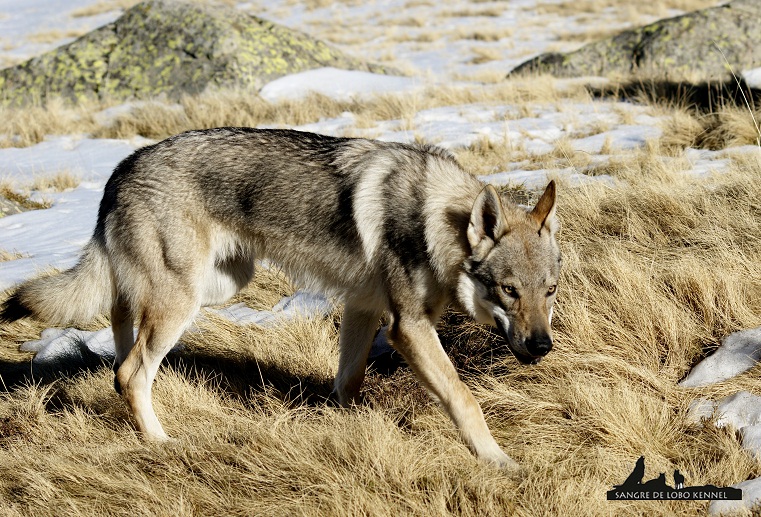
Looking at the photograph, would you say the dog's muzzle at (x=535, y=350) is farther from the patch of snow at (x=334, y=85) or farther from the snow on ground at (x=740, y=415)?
the patch of snow at (x=334, y=85)

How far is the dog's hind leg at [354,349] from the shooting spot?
4445mm

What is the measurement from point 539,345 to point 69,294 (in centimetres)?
280

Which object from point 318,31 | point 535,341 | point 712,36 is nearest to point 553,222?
point 535,341

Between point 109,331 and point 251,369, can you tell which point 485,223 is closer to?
point 251,369

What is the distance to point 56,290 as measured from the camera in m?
4.53

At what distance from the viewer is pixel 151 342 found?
4.35 metres

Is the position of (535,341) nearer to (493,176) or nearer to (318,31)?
(493,176)

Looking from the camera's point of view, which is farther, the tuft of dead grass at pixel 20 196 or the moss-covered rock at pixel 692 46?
the moss-covered rock at pixel 692 46

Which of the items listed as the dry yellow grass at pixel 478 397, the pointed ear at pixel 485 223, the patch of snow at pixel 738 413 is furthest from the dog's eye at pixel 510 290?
the patch of snow at pixel 738 413

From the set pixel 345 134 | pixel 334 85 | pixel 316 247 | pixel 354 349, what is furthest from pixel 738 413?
pixel 334 85

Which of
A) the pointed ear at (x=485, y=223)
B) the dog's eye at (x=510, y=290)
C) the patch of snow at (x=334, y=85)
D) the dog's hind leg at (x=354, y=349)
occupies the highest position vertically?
the pointed ear at (x=485, y=223)

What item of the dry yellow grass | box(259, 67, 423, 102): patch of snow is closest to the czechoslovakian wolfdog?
the dry yellow grass

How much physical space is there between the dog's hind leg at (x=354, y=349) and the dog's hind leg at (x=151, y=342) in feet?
2.97

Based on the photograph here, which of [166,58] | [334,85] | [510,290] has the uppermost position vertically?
[166,58]
